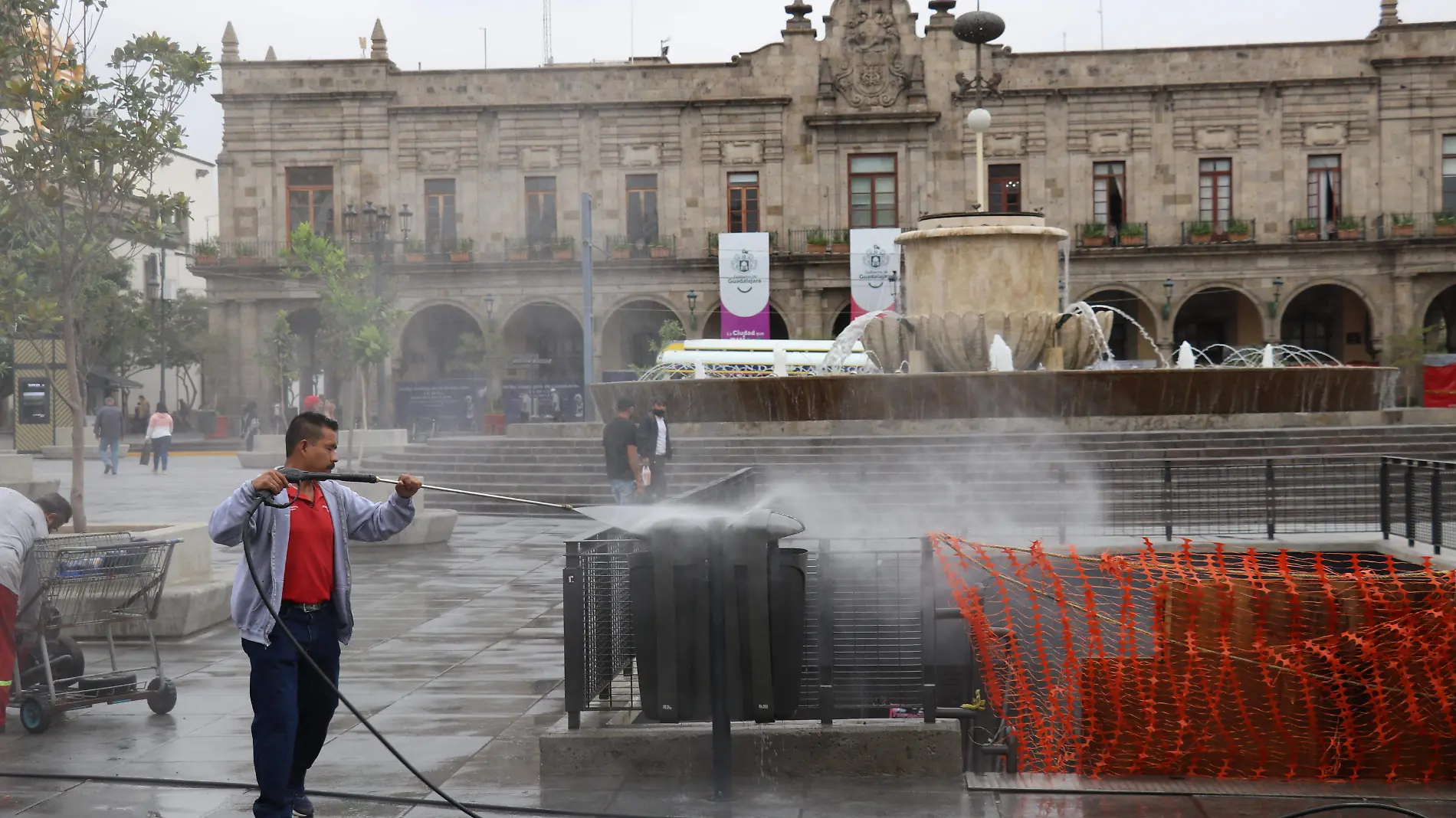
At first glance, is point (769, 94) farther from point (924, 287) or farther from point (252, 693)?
point (252, 693)

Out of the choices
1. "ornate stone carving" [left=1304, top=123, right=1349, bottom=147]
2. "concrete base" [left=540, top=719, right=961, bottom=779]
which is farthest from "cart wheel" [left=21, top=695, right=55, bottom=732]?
"ornate stone carving" [left=1304, top=123, right=1349, bottom=147]

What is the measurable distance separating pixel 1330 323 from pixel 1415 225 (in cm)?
431

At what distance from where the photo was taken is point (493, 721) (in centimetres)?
690

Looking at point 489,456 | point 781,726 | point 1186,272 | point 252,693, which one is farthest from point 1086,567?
point 1186,272

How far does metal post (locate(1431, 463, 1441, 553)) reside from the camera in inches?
425

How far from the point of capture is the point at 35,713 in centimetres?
672

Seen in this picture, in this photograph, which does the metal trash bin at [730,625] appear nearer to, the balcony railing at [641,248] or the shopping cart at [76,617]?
the shopping cart at [76,617]

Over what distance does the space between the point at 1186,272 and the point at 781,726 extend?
4218 cm

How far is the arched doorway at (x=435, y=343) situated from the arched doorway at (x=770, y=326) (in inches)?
290

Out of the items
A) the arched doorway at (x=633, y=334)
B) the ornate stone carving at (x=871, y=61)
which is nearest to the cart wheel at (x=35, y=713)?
the arched doorway at (x=633, y=334)

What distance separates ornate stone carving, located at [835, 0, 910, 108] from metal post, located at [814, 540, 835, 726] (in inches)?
1645

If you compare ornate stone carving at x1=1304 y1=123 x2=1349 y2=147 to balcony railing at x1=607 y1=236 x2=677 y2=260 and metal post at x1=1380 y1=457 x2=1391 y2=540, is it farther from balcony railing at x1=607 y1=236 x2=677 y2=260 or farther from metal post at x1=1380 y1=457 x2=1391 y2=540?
metal post at x1=1380 y1=457 x2=1391 y2=540

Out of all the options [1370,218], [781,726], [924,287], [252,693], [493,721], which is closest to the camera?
[252,693]

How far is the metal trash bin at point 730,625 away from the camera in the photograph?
18.4 ft
